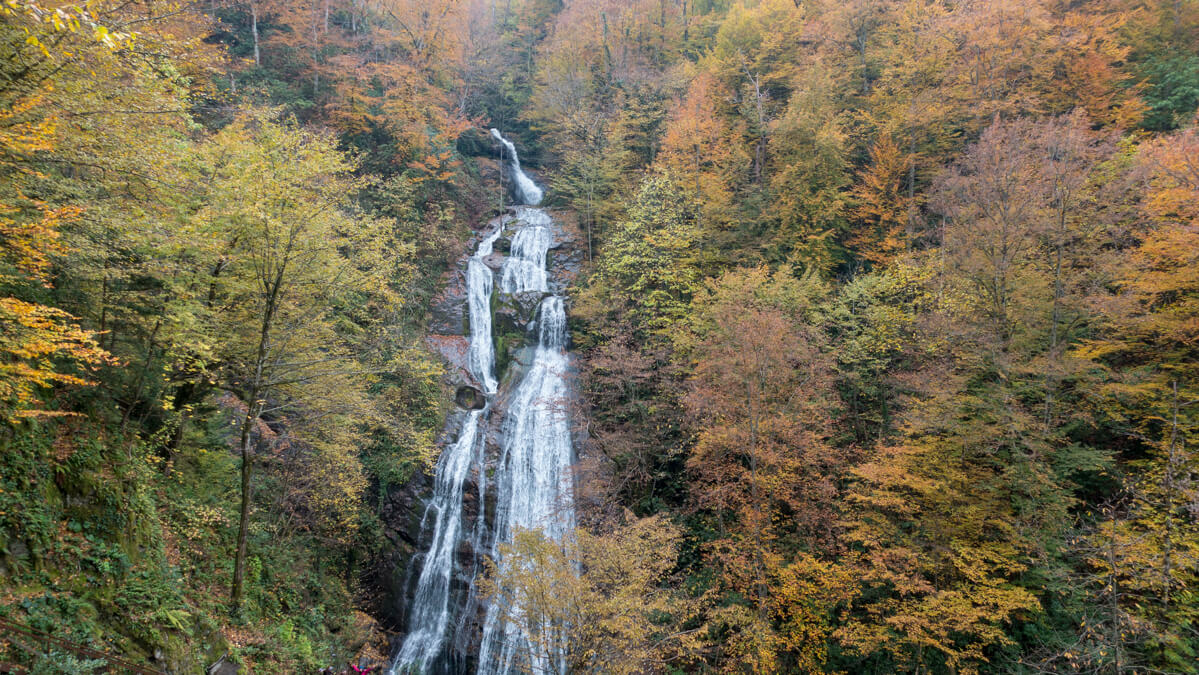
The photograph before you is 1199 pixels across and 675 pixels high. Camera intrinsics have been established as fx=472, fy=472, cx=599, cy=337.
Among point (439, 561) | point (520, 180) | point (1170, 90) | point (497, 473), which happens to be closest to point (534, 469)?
point (497, 473)

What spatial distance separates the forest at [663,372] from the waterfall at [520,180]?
929 centimetres

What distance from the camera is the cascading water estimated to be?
1527cm

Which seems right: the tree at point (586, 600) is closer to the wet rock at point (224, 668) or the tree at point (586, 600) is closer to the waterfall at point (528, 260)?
the wet rock at point (224, 668)

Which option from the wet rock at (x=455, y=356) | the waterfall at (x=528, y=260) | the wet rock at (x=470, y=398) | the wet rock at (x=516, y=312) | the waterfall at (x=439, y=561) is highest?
the waterfall at (x=528, y=260)

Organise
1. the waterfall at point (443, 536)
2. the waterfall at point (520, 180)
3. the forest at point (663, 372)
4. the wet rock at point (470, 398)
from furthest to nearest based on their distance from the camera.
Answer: the waterfall at point (520, 180)
the wet rock at point (470, 398)
the waterfall at point (443, 536)
the forest at point (663, 372)

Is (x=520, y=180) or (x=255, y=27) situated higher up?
(x=255, y=27)

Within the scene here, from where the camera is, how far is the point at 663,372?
17.3m

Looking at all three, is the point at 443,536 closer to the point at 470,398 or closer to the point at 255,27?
the point at 470,398

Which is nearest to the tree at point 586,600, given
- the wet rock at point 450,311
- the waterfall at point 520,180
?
the wet rock at point 450,311

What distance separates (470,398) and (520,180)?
1996 cm

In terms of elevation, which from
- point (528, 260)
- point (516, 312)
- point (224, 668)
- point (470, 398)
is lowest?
point (224, 668)

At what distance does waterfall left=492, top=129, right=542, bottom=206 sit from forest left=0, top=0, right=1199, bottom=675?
9.29 meters

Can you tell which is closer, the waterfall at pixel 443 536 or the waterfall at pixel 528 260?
the waterfall at pixel 443 536

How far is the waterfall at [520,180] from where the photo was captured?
Result: 3378 cm
